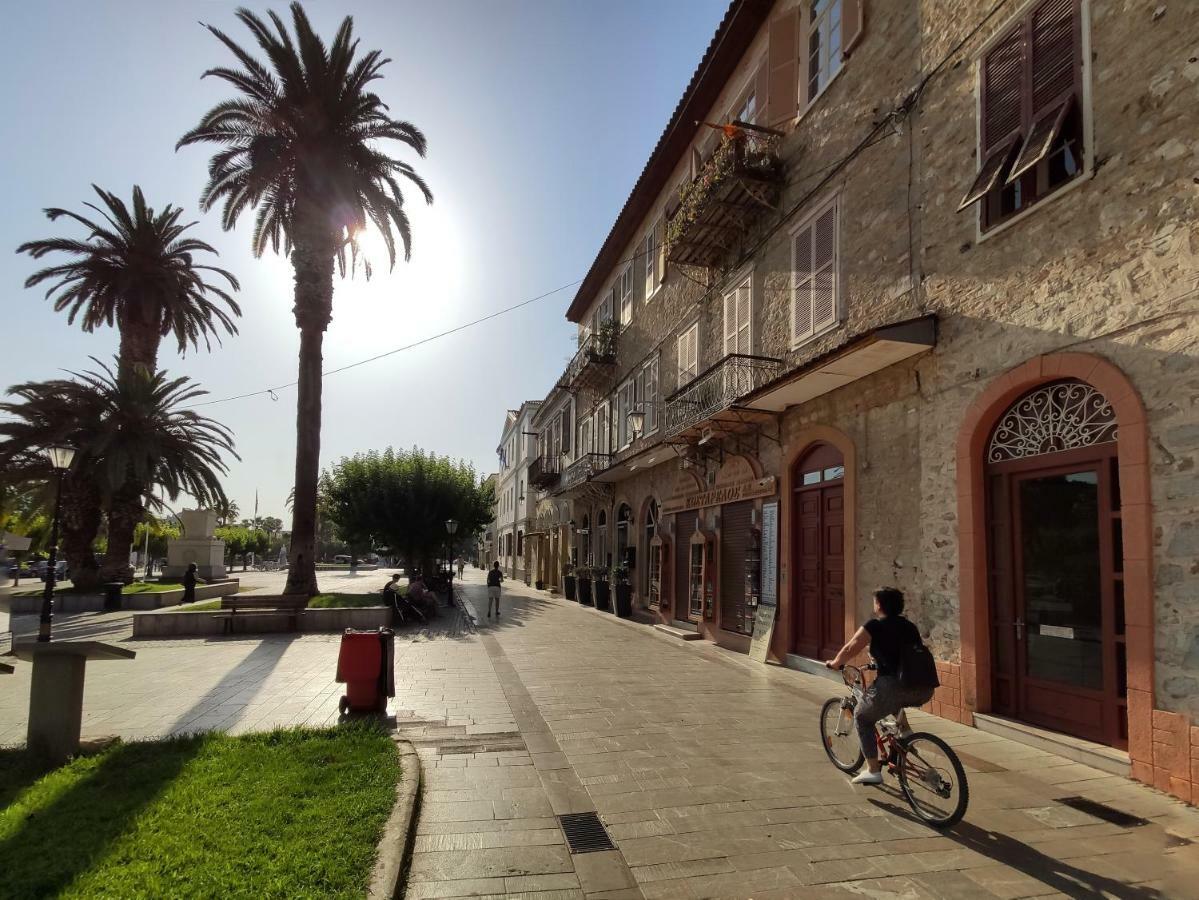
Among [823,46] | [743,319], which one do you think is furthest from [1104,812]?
[823,46]

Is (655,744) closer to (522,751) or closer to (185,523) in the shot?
(522,751)

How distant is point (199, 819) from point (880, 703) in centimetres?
454

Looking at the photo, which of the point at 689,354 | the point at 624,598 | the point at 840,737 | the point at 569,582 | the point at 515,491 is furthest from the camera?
the point at 515,491

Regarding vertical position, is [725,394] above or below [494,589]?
above

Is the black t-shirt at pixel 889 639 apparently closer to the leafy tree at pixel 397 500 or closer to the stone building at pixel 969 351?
the stone building at pixel 969 351

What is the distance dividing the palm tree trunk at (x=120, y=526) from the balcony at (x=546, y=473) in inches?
631

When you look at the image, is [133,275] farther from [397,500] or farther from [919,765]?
[919,765]

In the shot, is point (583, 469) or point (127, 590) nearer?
point (127, 590)

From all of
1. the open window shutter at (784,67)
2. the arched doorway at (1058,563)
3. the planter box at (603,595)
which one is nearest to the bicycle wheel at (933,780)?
the arched doorway at (1058,563)

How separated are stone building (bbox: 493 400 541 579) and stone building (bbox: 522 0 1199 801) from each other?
3021cm

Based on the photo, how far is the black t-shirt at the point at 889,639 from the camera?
5027mm

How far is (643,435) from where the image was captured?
20.2 meters

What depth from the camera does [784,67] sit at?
12.4 m

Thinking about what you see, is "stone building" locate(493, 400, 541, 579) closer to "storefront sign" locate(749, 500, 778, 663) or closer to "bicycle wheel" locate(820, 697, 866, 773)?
"storefront sign" locate(749, 500, 778, 663)
